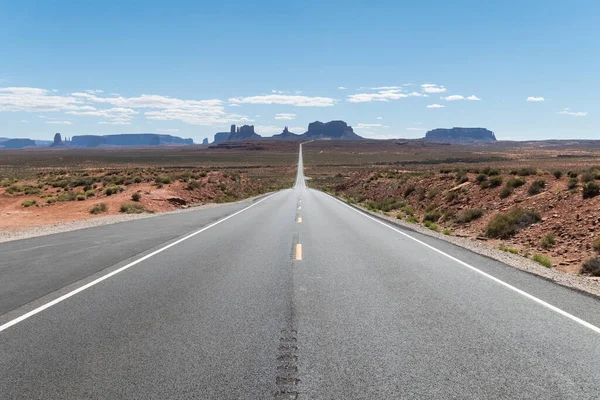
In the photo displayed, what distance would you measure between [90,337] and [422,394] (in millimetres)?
3848

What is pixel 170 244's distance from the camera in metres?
13.8

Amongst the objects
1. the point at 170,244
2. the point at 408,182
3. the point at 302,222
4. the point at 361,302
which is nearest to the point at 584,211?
the point at 302,222

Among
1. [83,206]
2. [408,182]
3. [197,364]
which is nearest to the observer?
[197,364]

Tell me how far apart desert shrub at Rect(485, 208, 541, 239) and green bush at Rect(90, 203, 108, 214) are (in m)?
20.6

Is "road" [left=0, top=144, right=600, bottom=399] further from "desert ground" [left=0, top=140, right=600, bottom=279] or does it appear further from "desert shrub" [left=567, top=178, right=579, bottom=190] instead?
"desert shrub" [left=567, top=178, right=579, bottom=190]

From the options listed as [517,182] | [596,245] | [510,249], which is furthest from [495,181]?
[596,245]

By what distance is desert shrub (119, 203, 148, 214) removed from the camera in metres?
27.5

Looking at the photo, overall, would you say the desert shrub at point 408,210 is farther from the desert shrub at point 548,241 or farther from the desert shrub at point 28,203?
the desert shrub at point 28,203

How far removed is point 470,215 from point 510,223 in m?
3.63

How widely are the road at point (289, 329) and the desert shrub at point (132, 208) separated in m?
16.4

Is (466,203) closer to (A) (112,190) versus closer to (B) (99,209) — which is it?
(B) (99,209)

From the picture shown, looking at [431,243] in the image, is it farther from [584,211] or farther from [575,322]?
[575,322]

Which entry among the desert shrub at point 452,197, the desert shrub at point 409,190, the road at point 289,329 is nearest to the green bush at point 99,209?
the road at point 289,329

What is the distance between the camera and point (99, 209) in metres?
27.2
